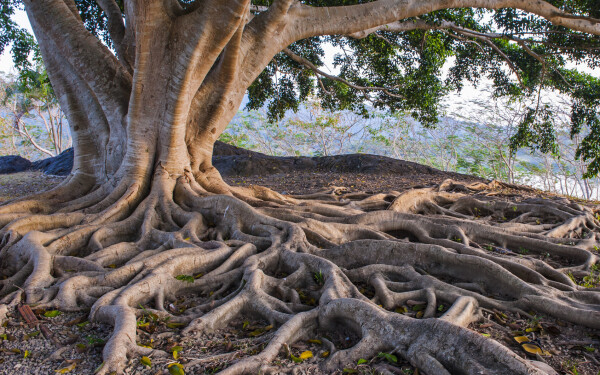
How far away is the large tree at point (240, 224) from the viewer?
9.25ft

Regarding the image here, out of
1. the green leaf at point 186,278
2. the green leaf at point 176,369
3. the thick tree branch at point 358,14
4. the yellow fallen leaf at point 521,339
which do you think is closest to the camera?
the green leaf at point 176,369

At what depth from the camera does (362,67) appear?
11.4 m

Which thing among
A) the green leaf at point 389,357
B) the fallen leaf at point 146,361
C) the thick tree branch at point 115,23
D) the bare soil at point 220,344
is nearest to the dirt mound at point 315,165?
the thick tree branch at point 115,23

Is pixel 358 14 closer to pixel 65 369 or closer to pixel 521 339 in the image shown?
pixel 521 339

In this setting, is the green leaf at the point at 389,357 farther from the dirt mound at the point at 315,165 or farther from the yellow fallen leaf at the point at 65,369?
the dirt mound at the point at 315,165

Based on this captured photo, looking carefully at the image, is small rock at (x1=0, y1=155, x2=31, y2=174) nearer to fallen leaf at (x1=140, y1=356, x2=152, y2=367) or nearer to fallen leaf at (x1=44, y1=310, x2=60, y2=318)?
fallen leaf at (x1=44, y1=310, x2=60, y2=318)

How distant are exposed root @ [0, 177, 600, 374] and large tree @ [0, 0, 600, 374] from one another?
0.02 m

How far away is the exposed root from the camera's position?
2.45 meters

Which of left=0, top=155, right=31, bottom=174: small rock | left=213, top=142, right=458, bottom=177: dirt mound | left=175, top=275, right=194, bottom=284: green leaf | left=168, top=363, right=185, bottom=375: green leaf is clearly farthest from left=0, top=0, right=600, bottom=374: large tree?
left=0, top=155, right=31, bottom=174: small rock

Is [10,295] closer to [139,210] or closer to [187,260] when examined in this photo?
[187,260]

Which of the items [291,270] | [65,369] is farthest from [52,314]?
[291,270]

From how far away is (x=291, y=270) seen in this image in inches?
150

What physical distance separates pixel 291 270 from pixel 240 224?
1201mm

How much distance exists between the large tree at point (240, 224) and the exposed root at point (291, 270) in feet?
0.05
